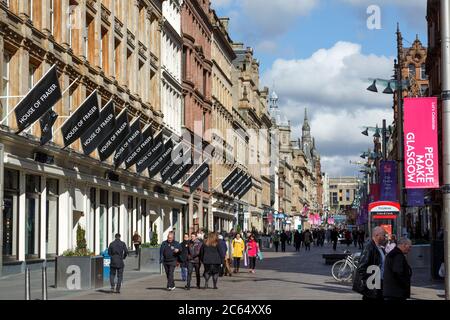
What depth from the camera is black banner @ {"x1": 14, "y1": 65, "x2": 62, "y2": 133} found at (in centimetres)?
2691

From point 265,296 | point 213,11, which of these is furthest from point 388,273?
point 213,11

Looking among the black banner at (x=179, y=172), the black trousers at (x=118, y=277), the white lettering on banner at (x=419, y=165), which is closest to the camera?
the white lettering on banner at (x=419, y=165)

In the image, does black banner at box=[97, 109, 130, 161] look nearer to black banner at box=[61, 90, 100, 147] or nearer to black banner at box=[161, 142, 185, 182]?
black banner at box=[61, 90, 100, 147]

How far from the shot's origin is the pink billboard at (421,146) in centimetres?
2145

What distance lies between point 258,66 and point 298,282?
303ft

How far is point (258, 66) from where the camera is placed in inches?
4712

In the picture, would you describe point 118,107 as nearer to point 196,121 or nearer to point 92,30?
point 92,30

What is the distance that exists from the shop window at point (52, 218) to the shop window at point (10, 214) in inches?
141

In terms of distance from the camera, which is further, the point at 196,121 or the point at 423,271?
the point at 196,121

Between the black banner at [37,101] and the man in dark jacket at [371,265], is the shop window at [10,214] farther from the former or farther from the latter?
the man in dark jacket at [371,265]

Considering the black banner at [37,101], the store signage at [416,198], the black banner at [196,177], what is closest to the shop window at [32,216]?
the black banner at [37,101]

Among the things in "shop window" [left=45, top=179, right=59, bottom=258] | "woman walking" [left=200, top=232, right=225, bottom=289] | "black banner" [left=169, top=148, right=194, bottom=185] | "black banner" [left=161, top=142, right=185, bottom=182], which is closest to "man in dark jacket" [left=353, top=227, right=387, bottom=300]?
"woman walking" [left=200, top=232, right=225, bottom=289]

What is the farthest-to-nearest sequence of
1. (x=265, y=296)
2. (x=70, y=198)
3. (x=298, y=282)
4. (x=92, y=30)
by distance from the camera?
(x=92, y=30) → (x=70, y=198) → (x=298, y=282) → (x=265, y=296)
